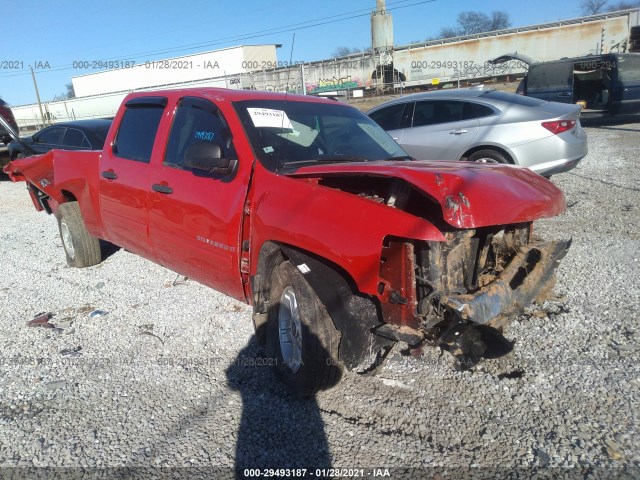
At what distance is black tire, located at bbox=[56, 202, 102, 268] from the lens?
550 cm

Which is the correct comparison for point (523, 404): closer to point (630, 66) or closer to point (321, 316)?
point (321, 316)

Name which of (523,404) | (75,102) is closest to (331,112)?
(523,404)

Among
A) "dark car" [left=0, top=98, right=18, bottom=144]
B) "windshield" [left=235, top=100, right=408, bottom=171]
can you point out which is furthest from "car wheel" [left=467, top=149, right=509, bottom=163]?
"dark car" [left=0, top=98, right=18, bottom=144]

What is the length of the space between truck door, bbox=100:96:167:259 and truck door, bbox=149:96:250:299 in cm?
19

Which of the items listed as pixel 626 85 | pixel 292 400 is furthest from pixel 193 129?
pixel 626 85

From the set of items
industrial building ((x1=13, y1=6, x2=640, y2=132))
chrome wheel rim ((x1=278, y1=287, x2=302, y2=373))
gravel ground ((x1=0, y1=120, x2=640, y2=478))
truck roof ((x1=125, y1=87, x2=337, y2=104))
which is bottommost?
gravel ground ((x1=0, y1=120, x2=640, y2=478))

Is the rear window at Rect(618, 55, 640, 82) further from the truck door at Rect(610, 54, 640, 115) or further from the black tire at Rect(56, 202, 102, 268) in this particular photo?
the black tire at Rect(56, 202, 102, 268)

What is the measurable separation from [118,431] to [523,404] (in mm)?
2352

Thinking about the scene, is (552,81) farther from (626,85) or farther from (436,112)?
(436,112)

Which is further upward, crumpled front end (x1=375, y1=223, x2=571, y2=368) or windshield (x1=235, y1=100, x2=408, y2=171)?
windshield (x1=235, y1=100, x2=408, y2=171)

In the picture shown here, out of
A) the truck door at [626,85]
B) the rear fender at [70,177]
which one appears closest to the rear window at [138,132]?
the rear fender at [70,177]

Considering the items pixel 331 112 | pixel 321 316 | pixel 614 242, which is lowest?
pixel 614 242

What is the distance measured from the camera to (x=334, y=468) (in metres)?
2.47

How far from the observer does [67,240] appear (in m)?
5.79
